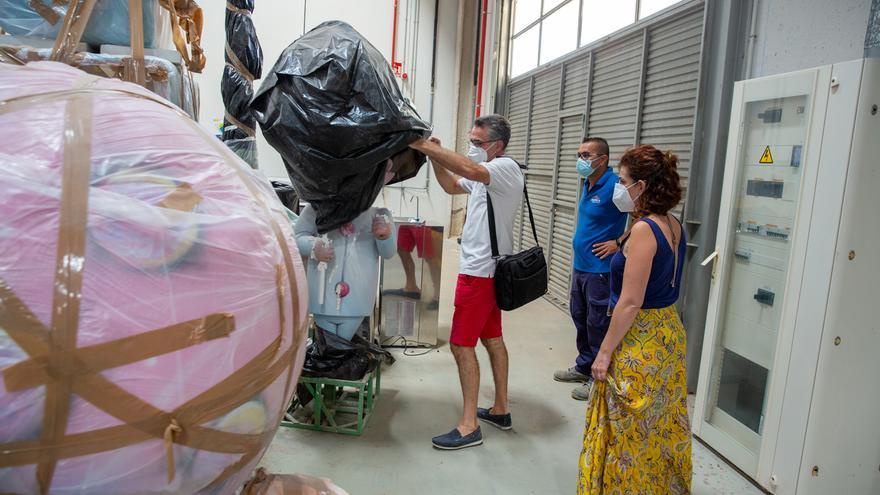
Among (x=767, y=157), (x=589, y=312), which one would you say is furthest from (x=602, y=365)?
(x=589, y=312)

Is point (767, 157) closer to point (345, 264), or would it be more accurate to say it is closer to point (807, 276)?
point (807, 276)

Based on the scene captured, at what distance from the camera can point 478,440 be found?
2.70 m

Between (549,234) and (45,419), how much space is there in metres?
5.19

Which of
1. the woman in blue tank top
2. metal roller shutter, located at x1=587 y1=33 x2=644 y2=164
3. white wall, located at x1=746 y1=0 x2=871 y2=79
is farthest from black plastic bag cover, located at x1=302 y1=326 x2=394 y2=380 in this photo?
metal roller shutter, located at x1=587 y1=33 x2=644 y2=164

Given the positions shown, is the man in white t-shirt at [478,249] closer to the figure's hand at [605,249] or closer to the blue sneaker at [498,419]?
the blue sneaker at [498,419]

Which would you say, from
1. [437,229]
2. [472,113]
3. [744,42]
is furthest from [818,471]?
[472,113]

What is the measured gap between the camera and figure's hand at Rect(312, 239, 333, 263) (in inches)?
96.4

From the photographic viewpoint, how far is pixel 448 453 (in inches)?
103

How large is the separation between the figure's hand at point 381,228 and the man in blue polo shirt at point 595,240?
1.37 m

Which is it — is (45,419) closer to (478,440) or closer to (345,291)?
(345,291)

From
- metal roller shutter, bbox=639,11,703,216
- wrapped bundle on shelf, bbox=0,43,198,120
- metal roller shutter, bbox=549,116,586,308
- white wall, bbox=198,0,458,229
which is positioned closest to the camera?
wrapped bundle on shelf, bbox=0,43,198,120

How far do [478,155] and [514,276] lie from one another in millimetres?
609

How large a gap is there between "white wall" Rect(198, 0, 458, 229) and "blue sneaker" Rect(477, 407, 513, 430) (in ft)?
16.6

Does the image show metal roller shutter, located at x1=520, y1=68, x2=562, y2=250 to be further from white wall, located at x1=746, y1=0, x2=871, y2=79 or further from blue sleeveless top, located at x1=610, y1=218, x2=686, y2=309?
blue sleeveless top, located at x1=610, y1=218, x2=686, y2=309
